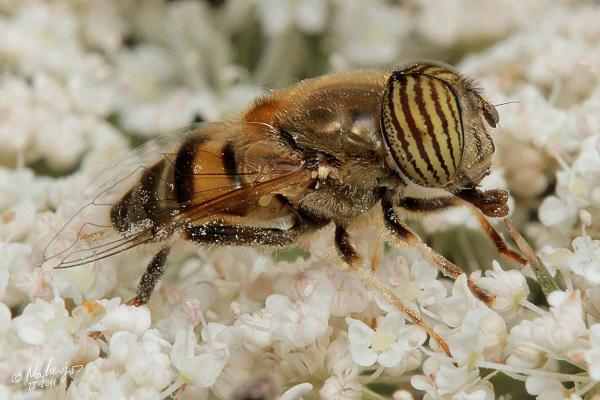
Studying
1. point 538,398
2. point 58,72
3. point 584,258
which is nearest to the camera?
point 538,398

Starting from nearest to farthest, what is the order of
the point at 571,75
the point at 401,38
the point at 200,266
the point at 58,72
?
the point at 200,266, the point at 571,75, the point at 58,72, the point at 401,38

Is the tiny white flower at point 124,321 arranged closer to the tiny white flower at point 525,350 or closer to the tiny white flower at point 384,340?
the tiny white flower at point 384,340

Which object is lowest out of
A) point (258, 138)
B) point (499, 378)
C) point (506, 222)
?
point (499, 378)

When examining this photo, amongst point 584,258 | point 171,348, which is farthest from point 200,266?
point 584,258

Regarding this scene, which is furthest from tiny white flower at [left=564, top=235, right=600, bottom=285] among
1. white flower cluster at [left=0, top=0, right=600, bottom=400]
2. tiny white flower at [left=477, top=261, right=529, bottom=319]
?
tiny white flower at [left=477, top=261, right=529, bottom=319]

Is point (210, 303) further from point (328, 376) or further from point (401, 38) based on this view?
point (401, 38)

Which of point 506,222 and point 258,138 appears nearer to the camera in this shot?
point 258,138

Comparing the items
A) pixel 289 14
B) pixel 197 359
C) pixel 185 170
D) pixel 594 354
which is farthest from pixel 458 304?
pixel 289 14

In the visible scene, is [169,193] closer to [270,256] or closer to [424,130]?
[270,256]
